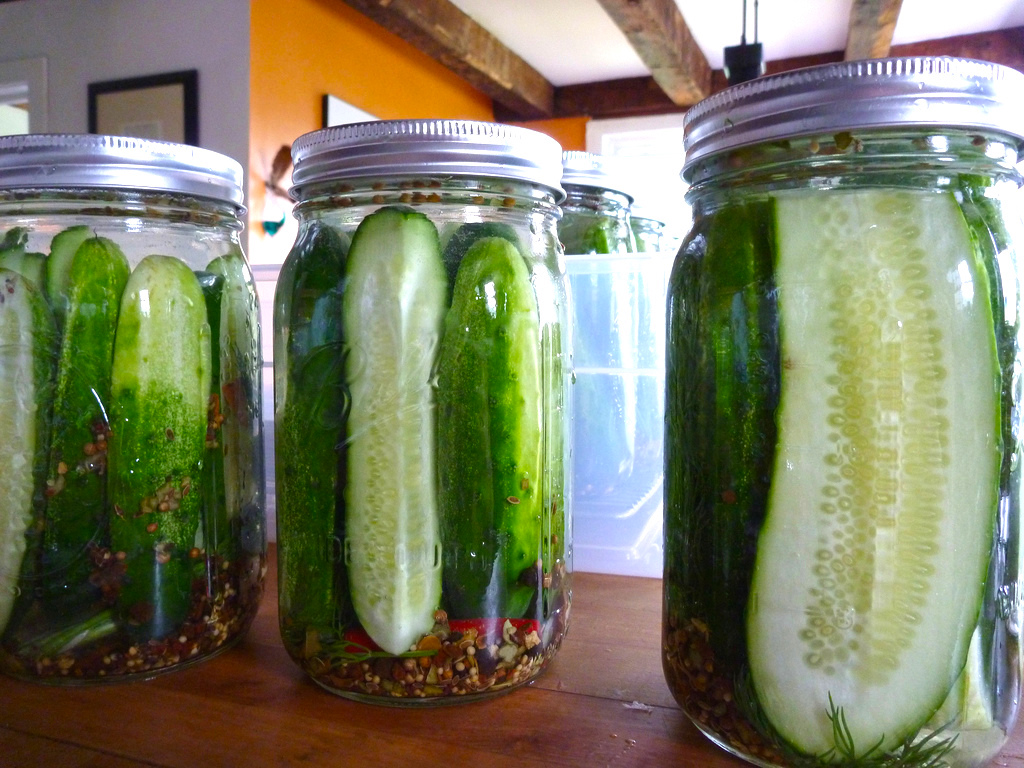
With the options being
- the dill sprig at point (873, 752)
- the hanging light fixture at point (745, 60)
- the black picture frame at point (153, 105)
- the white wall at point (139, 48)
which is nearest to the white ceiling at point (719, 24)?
the white wall at point (139, 48)

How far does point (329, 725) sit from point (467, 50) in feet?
9.81

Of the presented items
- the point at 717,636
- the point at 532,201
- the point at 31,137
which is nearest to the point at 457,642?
the point at 717,636

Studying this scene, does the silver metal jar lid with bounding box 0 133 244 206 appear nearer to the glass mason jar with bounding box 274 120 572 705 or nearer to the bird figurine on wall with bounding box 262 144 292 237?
the glass mason jar with bounding box 274 120 572 705

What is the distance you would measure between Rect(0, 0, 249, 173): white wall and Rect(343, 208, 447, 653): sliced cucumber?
1986 mm

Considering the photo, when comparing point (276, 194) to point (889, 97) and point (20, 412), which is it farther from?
point (889, 97)

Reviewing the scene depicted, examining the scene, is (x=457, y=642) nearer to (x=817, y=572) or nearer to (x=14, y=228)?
(x=817, y=572)

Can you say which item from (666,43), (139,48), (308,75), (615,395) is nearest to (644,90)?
(666,43)

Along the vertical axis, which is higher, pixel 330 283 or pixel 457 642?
pixel 330 283

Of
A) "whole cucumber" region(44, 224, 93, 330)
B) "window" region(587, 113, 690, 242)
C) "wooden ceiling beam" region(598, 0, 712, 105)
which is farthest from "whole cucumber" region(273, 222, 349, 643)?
"window" region(587, 113, 690, 242)

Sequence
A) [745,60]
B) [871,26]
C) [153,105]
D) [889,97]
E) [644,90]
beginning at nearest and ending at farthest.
A: [889,97], [745,60], [153,105], [871,26], [644,90]

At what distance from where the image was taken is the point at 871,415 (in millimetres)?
315

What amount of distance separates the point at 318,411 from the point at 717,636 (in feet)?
0.74

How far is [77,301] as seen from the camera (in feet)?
1.38

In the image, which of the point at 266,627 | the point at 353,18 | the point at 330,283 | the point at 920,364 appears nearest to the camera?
the point at 920,364
